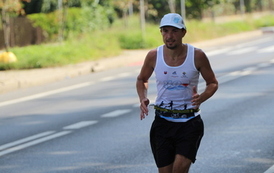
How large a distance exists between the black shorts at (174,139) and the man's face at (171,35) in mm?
604

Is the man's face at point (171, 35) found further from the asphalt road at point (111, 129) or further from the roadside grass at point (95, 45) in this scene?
the roadside grass at point (95, 45)

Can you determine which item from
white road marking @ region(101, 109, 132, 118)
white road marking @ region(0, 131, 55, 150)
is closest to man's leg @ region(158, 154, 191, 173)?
white road marking @ region(0, 131, 55, 150)

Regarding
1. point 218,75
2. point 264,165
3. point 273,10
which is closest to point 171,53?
point 264,165

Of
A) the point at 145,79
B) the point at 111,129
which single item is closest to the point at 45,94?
the point at 111,129

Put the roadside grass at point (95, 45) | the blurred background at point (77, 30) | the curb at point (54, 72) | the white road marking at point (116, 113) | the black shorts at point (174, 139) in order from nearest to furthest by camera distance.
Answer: the black shorts at point (174, 139), the white road marking at point (116, 113), the curb at point (54, 72), the roadside grass at point (95, 45), the blurred background at point (77, 30)

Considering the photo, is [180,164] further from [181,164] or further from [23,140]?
[23,140]

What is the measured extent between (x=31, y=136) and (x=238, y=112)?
3504mm

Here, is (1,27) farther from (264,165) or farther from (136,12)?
(264,165)

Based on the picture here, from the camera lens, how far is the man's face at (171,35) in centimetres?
534

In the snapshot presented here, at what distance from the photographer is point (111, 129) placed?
34.0 ft

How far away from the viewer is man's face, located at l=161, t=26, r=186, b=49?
17.5ft

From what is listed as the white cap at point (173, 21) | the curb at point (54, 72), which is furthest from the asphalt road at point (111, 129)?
the white cap at point (173, 21)

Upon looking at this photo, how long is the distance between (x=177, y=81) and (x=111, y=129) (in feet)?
16.4

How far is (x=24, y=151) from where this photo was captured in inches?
351
